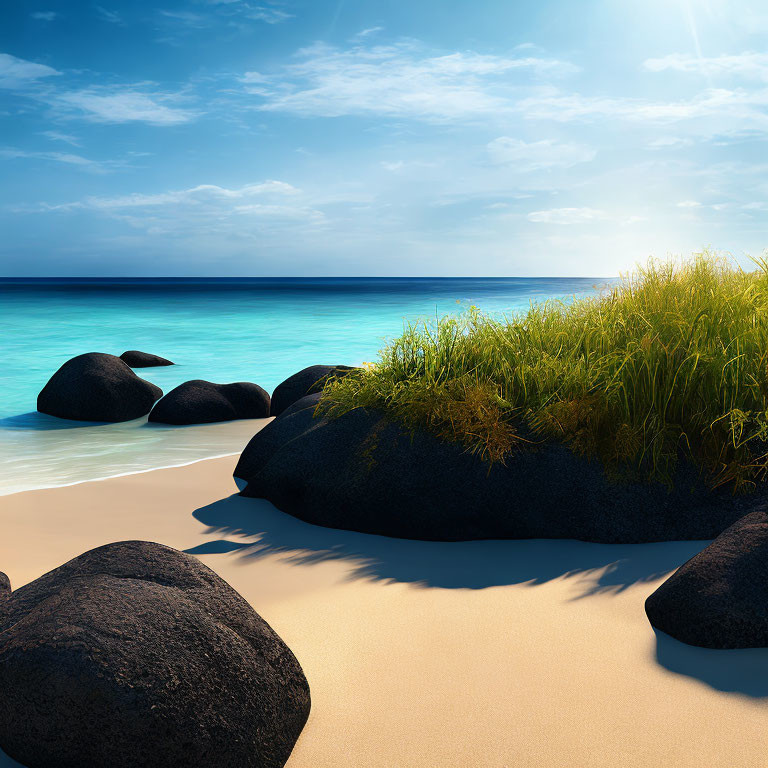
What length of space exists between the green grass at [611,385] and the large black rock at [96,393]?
5943 millimetres

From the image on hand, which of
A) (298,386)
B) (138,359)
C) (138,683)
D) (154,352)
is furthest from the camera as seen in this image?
(154,352)

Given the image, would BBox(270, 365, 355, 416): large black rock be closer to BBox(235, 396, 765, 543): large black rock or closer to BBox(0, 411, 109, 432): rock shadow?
BBox(0, 411, 109, 432): rock shadow

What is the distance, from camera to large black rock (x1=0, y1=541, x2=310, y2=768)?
2.16 meters

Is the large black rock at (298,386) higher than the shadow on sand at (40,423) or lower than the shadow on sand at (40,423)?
higher

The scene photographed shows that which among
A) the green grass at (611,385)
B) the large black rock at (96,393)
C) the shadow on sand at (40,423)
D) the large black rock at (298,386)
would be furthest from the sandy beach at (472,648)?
the large black rock at (96,393)

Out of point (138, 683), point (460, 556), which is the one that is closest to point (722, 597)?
point (460, 556)

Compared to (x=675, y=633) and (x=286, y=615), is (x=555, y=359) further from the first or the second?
(x=286, y=615)

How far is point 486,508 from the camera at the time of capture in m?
4.64

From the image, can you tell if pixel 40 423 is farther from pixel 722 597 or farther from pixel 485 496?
pixel 722 597

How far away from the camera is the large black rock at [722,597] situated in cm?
306

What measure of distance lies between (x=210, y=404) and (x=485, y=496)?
649 centimetres

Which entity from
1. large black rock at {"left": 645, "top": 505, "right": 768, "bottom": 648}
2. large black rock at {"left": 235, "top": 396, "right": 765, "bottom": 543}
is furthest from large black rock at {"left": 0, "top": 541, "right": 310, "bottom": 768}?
large black rock at {"left": 235, "top": 396, "right": 765, "bottom": 543}

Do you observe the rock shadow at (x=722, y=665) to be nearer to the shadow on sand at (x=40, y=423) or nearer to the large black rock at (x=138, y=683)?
the large black rock at (x=138, y=683)

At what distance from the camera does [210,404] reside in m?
10.3
